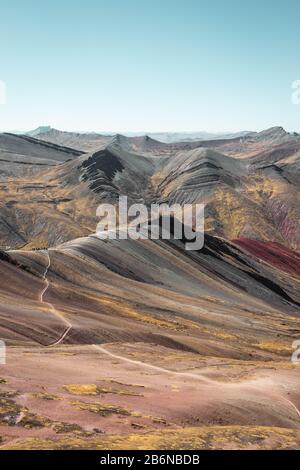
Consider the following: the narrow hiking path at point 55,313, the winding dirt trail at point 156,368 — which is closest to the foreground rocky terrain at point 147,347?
the winding dirt trail at point 156,368

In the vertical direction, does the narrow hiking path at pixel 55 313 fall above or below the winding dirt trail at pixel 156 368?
above

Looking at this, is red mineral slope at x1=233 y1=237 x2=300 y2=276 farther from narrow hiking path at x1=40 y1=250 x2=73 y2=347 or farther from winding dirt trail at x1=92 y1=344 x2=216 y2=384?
winding dirt trail at x1=92 y1=344 x2=216 y2=384

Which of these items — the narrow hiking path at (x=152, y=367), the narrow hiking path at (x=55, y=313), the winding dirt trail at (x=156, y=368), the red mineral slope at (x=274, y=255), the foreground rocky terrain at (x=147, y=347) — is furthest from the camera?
the red mineral slope at (x=274, y=255)

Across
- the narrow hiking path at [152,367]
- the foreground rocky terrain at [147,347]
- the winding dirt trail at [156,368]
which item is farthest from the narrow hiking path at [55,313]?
the winding dirt trail at [156,368]

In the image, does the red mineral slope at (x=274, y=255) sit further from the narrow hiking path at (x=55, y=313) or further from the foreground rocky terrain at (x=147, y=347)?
the narrow hiking path at (x=55, y=313)

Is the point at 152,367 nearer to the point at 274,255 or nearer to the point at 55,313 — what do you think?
the point at 55,313

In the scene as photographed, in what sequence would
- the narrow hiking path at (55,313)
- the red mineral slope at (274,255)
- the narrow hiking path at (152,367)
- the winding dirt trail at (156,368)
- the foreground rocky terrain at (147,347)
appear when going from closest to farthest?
the foreground rocky terrain at (147,347), the narrow hiking path at (152,367), the winding dirt trail at (156,368), the narrow hiking path at (55,313), the red mineral slope at (274,255)

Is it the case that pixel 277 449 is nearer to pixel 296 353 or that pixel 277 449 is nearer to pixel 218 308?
pixel 296 353

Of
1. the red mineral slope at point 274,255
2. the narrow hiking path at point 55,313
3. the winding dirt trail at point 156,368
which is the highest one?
the narrow hiking path at point 55,313

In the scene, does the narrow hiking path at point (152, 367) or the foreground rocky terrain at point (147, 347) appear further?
the narrow hiking path at point (152, 367)

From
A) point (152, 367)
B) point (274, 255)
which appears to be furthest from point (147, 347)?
point (274, 255)
